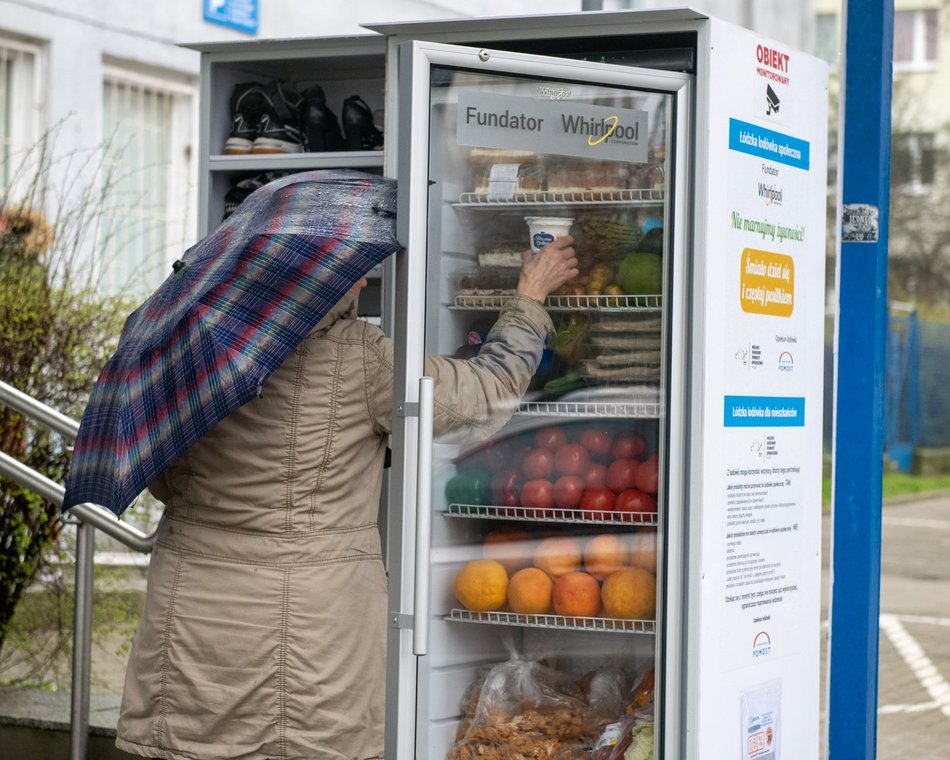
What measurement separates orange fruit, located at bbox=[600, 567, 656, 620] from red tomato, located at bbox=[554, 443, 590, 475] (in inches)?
11.7

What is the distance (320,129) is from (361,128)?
15 cm

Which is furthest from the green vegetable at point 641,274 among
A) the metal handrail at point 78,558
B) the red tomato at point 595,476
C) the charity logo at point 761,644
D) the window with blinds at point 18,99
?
the window with blinds at point 18,99

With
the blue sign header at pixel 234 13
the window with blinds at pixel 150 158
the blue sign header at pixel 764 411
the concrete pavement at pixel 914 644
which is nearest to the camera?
the blue sign header at pixel 764 411

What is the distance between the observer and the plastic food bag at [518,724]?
13.1 feet

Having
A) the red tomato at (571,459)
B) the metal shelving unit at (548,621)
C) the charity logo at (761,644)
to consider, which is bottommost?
the charity logo at (761,644)

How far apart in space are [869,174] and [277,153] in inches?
76.3

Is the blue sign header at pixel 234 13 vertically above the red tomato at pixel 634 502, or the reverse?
the blue sign header at pixel 234 13

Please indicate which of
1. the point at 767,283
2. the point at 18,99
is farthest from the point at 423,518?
the point at 18,99

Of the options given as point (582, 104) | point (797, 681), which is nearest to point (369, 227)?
point (582, 104)

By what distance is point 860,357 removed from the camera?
13.3 ft

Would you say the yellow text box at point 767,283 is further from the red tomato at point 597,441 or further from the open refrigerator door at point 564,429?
the red tomato at point 597,441

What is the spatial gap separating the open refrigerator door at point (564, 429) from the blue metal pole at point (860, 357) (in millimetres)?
584

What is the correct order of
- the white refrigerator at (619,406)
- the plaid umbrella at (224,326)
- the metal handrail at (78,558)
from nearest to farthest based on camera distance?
the plaid umbrella at (224,326) → the white refrigerator at (619,406) → the metal handrail at (78,558)

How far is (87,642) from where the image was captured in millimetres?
4707
